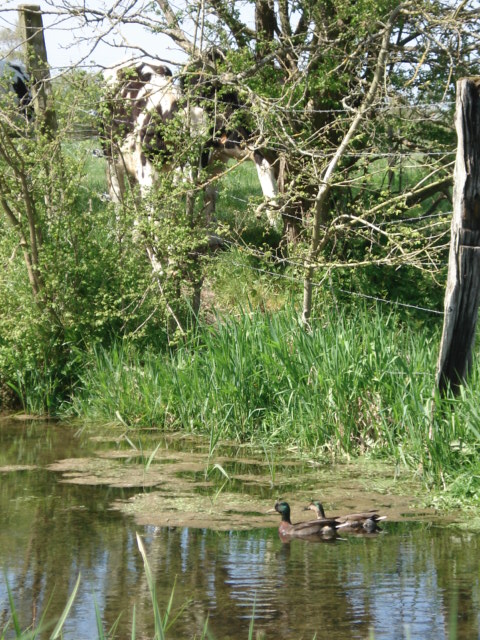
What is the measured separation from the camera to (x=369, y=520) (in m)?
6.04

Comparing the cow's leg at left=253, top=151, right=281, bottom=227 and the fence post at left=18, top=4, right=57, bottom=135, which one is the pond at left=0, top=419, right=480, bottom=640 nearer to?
the fence post at left=18, top=4, right=57, bottom=135

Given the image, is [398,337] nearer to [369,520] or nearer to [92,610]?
[369,520]

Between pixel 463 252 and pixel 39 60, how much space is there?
16.3 ft

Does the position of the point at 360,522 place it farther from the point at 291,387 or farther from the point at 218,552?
the point at 291,387

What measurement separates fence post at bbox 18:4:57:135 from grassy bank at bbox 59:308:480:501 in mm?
2410

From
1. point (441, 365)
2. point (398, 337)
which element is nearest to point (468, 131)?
point (441, 365)

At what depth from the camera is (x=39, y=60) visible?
9.92 metres

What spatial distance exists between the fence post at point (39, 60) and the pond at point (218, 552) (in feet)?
11.6

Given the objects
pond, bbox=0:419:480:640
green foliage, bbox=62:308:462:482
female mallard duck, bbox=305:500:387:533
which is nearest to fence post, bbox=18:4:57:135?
green foliage, bbox=62:308:462:482

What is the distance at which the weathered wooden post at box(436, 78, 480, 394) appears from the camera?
6785mm

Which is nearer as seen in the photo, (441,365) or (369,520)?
(369,520)

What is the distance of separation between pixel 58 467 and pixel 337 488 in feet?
7.41

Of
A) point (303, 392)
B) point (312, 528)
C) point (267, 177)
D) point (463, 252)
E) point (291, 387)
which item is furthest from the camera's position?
point (267, 177)

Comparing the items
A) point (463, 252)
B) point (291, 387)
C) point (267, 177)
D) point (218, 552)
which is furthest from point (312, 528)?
point (267, 177)
